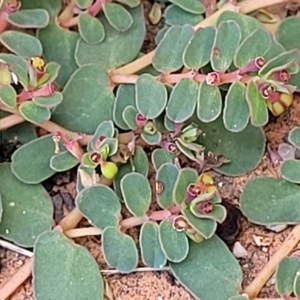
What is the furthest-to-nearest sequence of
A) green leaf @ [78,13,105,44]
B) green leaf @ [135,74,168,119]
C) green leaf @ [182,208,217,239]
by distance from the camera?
1. green leaf @ [78,13,105,44]
2. green leaf @ [135,74,168,119]
3. green leaf @ [182,208,217,239]

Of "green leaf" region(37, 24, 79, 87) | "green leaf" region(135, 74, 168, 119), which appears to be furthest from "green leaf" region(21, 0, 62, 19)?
"green leaf" region(135, 74, 168, 119)

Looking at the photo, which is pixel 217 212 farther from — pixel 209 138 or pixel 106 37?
pixel 106 37

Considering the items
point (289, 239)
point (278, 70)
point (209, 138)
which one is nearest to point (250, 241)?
point (289, 239)

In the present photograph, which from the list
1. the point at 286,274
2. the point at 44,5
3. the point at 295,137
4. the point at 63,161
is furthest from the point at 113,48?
the point at 286,274

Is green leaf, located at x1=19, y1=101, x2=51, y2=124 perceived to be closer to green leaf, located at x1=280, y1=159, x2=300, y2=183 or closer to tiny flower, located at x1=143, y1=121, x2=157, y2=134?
tiny flower, located at x1=143, y1=121, x2=157, y2=134

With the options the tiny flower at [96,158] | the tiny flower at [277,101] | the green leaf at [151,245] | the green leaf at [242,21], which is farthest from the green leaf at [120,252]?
the green leaf at [242,21]

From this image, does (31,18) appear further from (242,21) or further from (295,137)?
(295,137)
